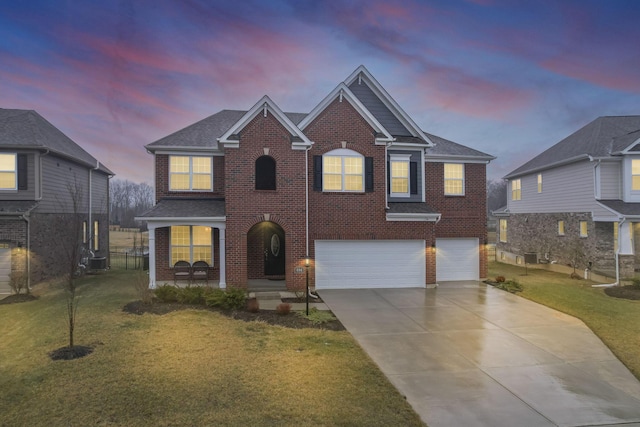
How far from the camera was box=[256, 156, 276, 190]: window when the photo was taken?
15.4 meters

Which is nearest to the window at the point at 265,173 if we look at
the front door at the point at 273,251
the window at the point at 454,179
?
the front door at the point at 273,251

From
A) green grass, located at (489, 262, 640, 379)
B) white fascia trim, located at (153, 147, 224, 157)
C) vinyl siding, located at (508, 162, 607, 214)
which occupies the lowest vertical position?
green grass, located at (489, 262, 640, 379)

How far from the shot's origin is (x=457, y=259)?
704 inches

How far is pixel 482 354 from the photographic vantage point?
817cm

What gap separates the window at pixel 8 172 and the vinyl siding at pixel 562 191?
26.8m

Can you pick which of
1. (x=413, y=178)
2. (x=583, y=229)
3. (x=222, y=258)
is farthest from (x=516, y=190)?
(x=222, y=258)

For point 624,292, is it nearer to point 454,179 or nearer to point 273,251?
point 454,179

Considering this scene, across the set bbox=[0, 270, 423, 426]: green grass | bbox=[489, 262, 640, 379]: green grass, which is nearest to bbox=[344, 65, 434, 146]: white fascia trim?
bbox=[489, 262, 640, 379]: green grass

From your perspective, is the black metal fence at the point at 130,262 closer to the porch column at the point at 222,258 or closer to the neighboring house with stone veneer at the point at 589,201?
the porch column at the point at 222,258

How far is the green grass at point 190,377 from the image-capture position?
5.30 m

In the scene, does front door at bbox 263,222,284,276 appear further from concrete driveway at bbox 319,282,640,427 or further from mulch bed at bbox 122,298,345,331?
mulch bed at bbox 122,298,345,331

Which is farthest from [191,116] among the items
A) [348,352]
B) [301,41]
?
[348,352]

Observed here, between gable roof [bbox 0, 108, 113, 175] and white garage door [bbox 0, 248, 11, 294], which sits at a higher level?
gable roof [bbox 0, 108, 113, 175]

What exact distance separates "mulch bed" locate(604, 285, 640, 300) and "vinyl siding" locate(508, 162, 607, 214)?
3974 millimetres
